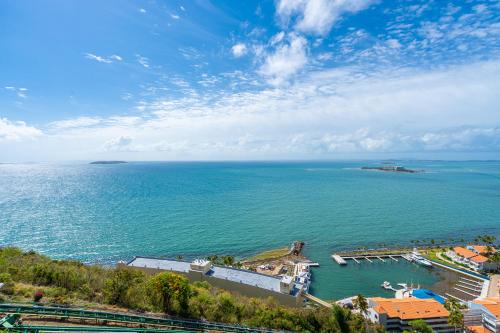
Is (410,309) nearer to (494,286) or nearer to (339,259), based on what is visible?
(339,259)

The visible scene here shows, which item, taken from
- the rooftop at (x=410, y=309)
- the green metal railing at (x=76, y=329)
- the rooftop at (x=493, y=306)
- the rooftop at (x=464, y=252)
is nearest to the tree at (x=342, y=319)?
the rooftop at (x=410, y=309)

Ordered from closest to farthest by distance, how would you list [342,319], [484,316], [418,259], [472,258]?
[342,319] → [484,316] → [472,258] → [418,259]

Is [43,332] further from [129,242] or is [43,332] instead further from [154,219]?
[154,219]

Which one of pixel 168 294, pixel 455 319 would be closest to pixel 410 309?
pixel 455 319

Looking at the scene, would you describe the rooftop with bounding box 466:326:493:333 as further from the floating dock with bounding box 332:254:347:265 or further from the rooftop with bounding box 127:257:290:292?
the rooftop with bounding box 127:257:290:292

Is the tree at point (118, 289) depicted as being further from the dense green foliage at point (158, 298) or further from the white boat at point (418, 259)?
the white boat at point (418, 259)
